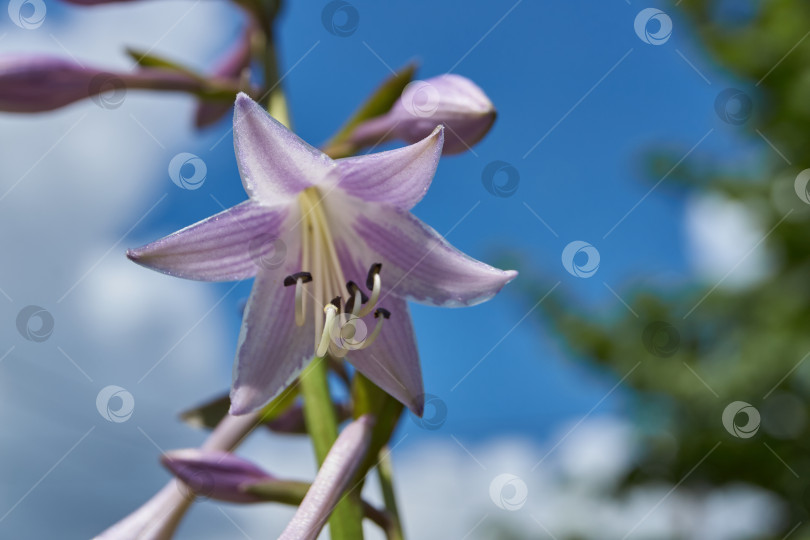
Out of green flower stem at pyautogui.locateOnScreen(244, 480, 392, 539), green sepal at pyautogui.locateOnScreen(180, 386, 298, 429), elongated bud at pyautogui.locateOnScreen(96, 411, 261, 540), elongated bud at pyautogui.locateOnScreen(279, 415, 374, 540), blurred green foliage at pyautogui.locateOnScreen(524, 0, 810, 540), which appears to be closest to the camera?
elongated bud at pyautogui.locateOnScreen(279, 415, 374, 540)

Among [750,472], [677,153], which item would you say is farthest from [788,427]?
[677,153]

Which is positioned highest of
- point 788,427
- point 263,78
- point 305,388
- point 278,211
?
point 788,427

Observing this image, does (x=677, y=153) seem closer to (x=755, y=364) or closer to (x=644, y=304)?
(x=644, y=304)

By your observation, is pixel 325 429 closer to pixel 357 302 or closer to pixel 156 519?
pixel 357 302

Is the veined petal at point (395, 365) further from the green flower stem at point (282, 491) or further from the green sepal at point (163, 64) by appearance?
the green sepal at point (163, 64)

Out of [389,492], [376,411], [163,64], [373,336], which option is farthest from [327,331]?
[163,64]

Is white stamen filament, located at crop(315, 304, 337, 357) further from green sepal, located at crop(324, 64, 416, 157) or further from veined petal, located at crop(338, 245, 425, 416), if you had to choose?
green sepal, located at crop(324, 64, 416, 157)

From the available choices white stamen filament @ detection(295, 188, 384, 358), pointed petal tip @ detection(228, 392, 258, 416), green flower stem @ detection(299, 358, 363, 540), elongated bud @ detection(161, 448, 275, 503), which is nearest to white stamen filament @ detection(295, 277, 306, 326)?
white stamen filament @ detection(295, 188, 384, 358)

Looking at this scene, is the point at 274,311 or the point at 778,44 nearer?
the point at 274,311
